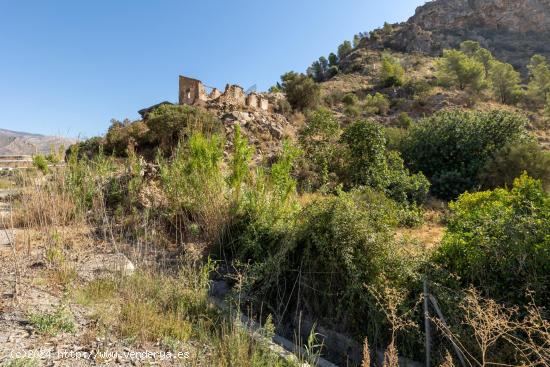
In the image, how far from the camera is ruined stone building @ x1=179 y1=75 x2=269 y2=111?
53.1 feet

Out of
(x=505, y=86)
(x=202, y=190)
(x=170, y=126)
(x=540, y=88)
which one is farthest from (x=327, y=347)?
(x=540, y=88)

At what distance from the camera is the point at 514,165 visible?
26.3 feet

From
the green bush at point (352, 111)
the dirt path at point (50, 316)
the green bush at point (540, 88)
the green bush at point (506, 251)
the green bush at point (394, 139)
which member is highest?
the green bush at point (540, 88)

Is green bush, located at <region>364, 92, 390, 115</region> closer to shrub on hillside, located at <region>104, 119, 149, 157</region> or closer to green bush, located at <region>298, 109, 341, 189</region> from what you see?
green bush, located at <region>298, 109, 341, 189</region>

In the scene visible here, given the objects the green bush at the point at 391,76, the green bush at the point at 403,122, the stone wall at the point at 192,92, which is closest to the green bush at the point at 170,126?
the stone wall at the point at 192,92

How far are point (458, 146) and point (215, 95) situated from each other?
40.6 feet

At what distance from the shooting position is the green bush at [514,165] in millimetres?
7867

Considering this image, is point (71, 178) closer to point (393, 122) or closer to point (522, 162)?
point (522, 162)

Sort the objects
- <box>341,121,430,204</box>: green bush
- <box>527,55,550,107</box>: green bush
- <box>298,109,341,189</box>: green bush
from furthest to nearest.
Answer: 1. <box>527,55,550,107</box>: green bush
2. <box>298,109,341,189</box>: green bush
3. <box>341,121,430,204</box>: green bush

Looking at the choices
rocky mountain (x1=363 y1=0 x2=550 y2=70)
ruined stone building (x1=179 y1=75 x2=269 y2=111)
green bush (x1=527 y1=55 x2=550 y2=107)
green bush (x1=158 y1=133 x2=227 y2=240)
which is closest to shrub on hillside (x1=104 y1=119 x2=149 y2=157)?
ruined stone building (x1=179 y1=75 x2=269 y2=111)

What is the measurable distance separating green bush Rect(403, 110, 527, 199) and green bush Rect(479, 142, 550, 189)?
1.20 ft

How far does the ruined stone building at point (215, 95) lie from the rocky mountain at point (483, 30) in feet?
101

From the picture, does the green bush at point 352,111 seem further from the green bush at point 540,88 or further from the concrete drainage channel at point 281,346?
the concrete drainage channel at point 281,346

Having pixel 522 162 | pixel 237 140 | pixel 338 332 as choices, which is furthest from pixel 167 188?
pixel 522 162
